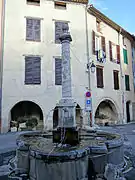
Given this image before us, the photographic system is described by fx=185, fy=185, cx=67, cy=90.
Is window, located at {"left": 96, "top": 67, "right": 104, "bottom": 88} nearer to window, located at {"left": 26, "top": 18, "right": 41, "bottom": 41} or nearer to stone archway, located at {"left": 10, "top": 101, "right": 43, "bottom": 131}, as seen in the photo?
stone archway, located at {"left": 10, "top": 101, "right": 43, "bottom": 131}

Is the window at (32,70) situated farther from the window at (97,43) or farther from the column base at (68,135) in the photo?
the column base at (68,135)

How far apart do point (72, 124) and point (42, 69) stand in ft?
25.7

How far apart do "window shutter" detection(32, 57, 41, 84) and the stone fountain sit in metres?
6.75

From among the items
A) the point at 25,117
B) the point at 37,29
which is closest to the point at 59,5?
the point at 37,29

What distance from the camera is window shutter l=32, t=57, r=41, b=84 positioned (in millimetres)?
12055

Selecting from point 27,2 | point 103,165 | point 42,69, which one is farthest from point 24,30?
point 103,165

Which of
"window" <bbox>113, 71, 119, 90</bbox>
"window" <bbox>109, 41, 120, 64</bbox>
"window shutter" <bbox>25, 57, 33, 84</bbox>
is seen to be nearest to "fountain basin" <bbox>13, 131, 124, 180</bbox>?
"window shutter" <bbox>25, 57, 33, 84</bbox>

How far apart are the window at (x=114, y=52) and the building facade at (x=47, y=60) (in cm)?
25

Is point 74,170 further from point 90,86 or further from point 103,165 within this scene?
point 90,86

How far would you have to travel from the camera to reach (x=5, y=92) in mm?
11344

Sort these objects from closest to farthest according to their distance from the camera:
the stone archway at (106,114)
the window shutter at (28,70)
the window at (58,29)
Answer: the window shutter at (28,70), the window at (58,29), the stone archway at (106,114)

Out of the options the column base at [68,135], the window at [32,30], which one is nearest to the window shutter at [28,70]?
the window at [32,30]

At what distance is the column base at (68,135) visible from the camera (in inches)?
184

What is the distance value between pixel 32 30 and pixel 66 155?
1075 cm
